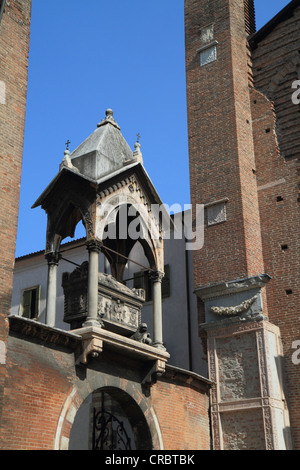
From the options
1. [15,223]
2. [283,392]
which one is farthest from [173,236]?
[15,223]

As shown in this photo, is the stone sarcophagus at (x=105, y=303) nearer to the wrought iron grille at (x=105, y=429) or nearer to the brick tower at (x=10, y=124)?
the wrought iron grille at (x=105, y=429)

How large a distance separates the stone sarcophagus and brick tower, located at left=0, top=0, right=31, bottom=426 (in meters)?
2.21

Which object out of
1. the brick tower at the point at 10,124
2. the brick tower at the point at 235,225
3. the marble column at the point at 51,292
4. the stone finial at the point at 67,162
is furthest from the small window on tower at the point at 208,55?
the marble column at the point at 51,292

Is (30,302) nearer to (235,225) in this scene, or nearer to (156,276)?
(235,225)

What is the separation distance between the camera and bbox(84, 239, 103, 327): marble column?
10602 mm

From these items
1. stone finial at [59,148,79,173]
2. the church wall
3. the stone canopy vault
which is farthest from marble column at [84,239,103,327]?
stone finial at [59,148,79,173]

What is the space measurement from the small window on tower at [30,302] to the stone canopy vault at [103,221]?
8.91m

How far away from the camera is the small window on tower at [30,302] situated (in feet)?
70.4

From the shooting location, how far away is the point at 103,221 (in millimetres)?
11609

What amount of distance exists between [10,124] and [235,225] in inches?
260

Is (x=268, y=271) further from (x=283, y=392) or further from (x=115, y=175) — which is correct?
(x=115, y=175)

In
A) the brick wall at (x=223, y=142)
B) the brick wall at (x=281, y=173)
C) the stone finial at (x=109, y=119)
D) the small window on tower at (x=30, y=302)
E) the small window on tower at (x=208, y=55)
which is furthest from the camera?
the small window on tower at (x=30, y=302)

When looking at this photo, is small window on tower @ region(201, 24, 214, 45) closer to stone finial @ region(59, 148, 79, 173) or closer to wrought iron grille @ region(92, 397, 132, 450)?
stone finial @ region(59, 148, 79, 173)
